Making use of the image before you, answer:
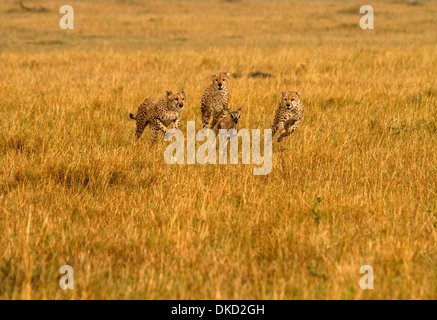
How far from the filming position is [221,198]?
5.53 metres

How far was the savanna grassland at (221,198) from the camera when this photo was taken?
387 centimetres

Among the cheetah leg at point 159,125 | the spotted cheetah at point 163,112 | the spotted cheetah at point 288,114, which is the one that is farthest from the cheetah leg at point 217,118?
the cheetah leg at point 159,125

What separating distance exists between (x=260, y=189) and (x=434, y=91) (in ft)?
22.3

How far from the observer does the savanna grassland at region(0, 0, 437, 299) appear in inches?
152

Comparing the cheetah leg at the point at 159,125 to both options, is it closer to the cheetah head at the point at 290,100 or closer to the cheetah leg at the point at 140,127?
the cheetah leg at the point at 140,127

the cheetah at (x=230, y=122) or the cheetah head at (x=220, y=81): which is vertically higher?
the cheetah head at (x=220, y=81)

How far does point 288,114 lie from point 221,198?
303 cm

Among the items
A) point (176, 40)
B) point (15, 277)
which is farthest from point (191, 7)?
point (15, 277)

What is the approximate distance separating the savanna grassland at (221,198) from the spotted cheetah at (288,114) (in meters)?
0.21

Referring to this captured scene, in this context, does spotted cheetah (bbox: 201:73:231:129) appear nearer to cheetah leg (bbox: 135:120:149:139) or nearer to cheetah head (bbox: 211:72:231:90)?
cheetah head (bbox: 211:72:231:90)

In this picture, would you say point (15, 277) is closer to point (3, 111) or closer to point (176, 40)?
point (3, 111)

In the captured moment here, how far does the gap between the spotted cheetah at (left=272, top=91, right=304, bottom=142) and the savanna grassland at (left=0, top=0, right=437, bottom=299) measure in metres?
0.21

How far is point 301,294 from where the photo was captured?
366 cm

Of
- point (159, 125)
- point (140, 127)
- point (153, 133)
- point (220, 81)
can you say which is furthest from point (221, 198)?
point (220, 81)
